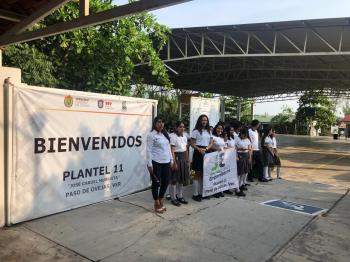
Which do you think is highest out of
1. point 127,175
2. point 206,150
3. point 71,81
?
point 71,81

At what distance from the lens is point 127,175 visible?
7.37m

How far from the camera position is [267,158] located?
→ 9.75m

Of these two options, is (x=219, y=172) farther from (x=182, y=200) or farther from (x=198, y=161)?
(x=182, y=200)

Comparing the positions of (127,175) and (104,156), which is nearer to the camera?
(104,156)

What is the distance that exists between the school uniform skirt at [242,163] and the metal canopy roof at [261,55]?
8741mm

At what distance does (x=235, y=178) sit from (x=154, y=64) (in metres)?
4.64

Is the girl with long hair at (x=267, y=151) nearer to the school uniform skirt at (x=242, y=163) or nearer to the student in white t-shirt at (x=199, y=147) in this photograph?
the school uniform skirt at (x=242, y=163)

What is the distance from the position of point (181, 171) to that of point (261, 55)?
12409 millimetres

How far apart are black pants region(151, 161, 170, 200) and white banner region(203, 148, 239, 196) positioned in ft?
3.95

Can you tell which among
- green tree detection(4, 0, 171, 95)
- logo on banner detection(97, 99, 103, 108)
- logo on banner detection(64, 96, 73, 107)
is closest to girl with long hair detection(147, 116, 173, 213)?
logo on banner detection(97, 99, 103, 108)

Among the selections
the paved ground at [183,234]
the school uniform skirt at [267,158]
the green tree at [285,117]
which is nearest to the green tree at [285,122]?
the green tree at [285,117]

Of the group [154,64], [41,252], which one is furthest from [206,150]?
[154,64]

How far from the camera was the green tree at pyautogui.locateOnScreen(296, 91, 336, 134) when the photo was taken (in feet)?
148

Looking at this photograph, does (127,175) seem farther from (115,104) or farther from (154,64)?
(154,64)
